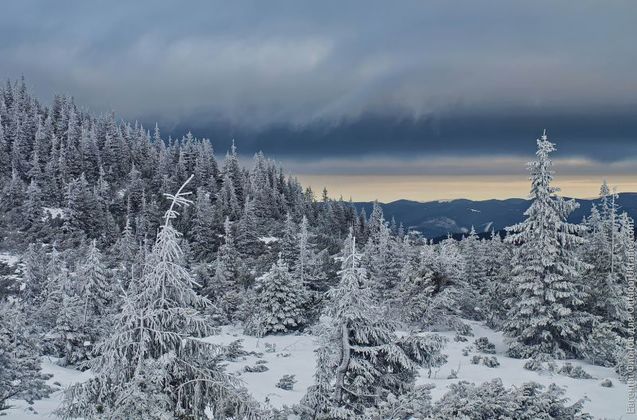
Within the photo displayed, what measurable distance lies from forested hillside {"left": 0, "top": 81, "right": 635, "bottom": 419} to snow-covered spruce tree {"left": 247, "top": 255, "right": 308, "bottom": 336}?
11cm

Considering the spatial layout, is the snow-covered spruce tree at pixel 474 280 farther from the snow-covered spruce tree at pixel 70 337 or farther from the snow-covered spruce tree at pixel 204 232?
the snow-covered spruce tree at pixel 204 232

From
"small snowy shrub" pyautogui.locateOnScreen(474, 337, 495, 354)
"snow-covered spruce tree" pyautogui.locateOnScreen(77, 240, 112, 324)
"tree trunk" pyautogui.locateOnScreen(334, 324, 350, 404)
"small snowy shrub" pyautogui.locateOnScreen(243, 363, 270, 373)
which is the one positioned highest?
"tree trunk" pyautogui.locateOnScreen(334, 324, 350, 404)

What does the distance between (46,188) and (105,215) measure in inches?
458

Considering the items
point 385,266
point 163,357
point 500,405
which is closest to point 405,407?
point 500,405

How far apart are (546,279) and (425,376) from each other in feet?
26.0

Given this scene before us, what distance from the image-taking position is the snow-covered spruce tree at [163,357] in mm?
7629

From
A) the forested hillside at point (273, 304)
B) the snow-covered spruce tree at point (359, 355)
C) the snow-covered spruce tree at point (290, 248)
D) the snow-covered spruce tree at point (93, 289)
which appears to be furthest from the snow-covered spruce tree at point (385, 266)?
the snow-covered spruce tree at point (359, 355)

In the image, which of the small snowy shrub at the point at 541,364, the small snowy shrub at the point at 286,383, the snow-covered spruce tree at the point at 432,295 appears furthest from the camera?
the snow-covered spruce tree at the point at 432,295

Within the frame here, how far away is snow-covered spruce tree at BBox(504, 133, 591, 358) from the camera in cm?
2289

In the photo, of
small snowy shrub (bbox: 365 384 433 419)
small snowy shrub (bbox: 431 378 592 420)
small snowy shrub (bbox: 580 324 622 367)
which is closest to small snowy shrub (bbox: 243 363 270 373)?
small snowy shrub (bbox: 365 384 433 419)

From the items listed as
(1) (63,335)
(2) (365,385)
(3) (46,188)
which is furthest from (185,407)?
(3) (46,188)

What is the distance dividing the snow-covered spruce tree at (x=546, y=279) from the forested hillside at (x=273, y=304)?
88 mm

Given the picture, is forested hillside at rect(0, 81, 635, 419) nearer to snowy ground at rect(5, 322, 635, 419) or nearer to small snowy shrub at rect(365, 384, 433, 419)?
small snowy shrub at rect(365, 384, 433, 419)

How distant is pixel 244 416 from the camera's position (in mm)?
7871
